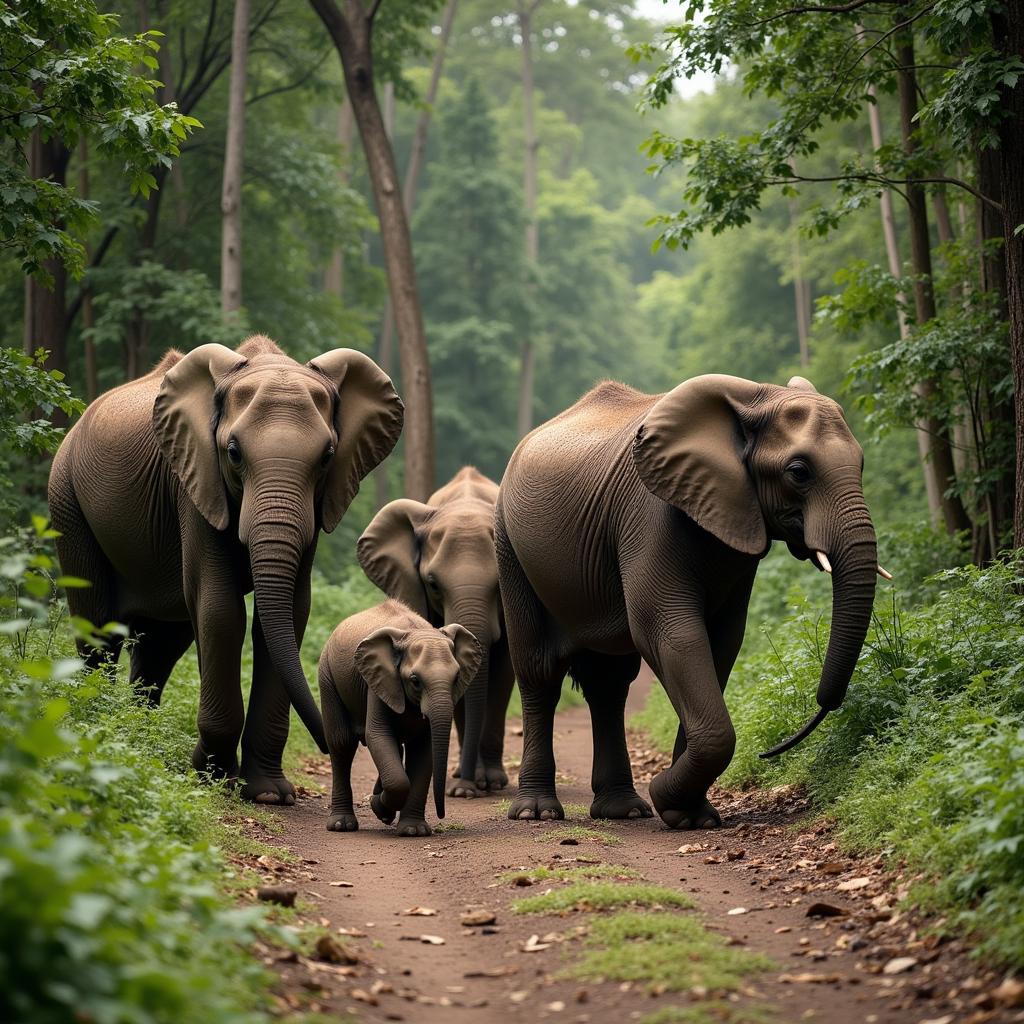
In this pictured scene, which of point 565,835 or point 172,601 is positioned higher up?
point 172,601

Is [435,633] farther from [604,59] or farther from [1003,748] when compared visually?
[604,59]

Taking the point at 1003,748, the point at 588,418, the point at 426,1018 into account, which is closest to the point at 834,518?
the point at 1003,748

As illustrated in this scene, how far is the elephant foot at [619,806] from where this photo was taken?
11391mm

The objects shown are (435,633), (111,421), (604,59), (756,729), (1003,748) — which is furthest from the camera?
(604,59)

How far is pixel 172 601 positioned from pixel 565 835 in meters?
4.53

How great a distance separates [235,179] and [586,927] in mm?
19398

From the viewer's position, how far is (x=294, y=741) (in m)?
16.1

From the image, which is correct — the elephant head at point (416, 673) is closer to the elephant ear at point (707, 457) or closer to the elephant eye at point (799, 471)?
the elephant ear at point (707, 457)

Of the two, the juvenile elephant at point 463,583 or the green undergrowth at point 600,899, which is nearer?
the green undergrowth at point 600,899

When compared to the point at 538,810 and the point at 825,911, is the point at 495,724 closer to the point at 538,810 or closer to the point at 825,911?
the point at 538,810

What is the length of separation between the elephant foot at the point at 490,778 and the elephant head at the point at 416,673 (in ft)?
10.5

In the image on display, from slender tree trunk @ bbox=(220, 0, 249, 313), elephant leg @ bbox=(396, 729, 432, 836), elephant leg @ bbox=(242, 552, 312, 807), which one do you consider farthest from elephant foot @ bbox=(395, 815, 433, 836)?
slender tree trunk @ bbox=(220, 0, 249, 313)

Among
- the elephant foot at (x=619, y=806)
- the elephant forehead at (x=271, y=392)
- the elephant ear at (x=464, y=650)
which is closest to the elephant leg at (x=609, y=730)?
the elephant foot at (x=619, y=806)

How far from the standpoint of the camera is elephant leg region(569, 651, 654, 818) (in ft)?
37.6
